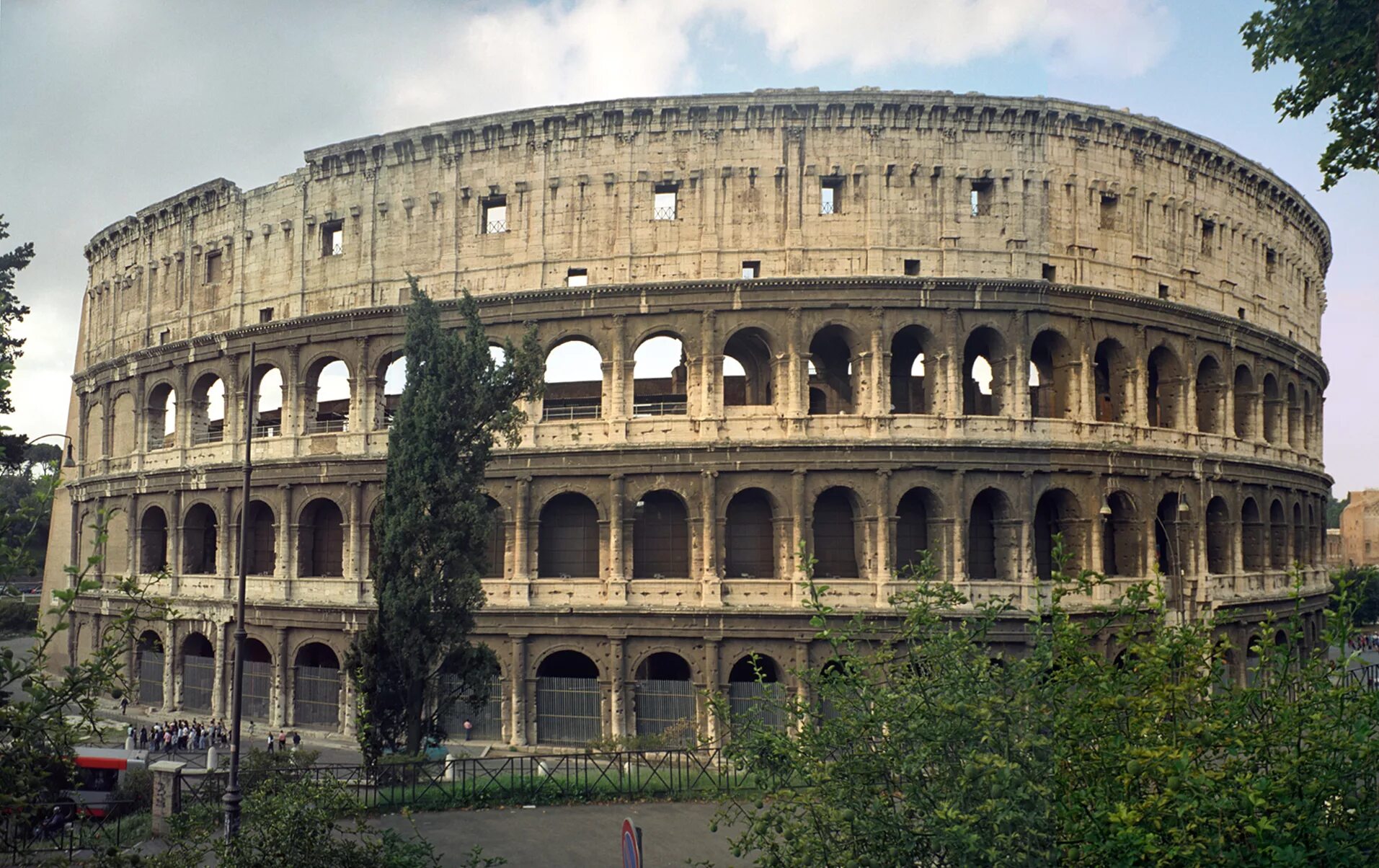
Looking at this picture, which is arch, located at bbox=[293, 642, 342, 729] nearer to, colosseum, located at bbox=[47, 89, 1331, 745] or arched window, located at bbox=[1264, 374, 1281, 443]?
colosseum, located at bbox=[47, 89, 1331, 745]

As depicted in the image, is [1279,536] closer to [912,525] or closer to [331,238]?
[912,525]

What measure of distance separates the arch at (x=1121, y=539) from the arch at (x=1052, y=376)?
277cm

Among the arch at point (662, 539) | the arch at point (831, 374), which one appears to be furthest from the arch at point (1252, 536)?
the arch at point (662, 539)

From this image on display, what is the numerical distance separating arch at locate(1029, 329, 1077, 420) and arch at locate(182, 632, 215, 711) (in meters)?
26.0

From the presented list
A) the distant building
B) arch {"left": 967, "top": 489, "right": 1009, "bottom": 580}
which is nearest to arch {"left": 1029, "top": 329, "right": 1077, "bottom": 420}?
arch {"left": 967, "top": 489, "right": 1009, "bottom": 580}

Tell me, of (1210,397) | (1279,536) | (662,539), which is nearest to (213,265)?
(662,539)

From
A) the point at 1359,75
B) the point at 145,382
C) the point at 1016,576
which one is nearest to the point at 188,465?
the point at 145,382

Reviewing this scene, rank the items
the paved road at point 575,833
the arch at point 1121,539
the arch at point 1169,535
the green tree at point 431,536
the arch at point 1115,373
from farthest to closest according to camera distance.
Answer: the arch at point 1169,535 < the arch at point 1115,373 < the arch at point 1121,539 < the green tree at point 431,536 < the paved road at point 575,833

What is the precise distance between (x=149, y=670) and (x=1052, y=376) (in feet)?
97.4

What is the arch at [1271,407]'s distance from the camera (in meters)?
29.7

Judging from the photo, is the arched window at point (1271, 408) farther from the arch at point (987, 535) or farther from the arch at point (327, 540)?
the arch at point (327, 540)

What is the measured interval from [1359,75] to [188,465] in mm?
30485

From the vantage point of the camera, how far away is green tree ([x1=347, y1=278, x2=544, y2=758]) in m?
18.8

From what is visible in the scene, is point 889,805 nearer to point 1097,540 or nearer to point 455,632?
point 455,632
